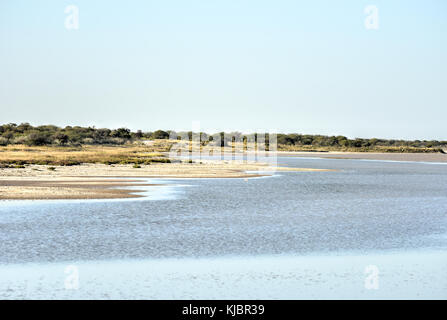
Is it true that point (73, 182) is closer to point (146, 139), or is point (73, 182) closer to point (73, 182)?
point (73, 182)

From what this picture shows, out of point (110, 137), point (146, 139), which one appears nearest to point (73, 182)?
point (110, 137)

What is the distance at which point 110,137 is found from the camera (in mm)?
136000

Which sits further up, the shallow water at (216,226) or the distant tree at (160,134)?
the distant tree at (160,134)

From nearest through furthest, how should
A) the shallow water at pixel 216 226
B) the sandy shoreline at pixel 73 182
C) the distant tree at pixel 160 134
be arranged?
the shallow water at pixel 216 226
the sandy shoreline at pixel 73 182
the distant tree at pixel 160 134

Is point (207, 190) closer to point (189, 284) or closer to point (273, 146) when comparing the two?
point (189, 284)

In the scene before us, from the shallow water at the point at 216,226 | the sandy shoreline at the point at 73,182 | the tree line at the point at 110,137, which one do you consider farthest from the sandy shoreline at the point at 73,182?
the tree line at the point at 110,137

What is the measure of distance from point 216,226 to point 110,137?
11901cm

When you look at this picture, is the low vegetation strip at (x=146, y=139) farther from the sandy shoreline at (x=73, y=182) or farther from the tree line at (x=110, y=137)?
the sandy shoreline at (x=73, y=182)

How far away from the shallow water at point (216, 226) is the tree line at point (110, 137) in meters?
79.6

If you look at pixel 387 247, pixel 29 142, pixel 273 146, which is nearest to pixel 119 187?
pixel 387 247

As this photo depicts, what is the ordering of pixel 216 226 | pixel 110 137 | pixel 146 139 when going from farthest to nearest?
pixel 146 139 → pixel 110 137 → pixel 216 226

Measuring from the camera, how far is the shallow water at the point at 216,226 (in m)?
15.6
